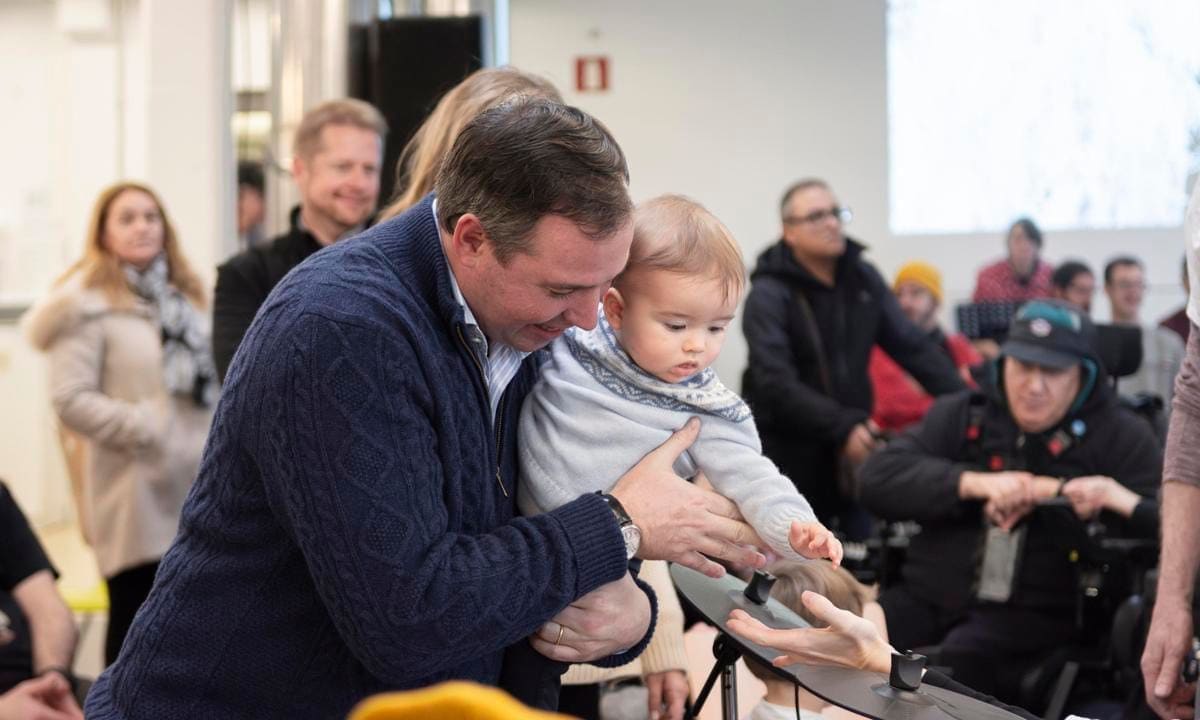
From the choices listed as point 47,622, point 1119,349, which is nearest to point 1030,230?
point 1119,349

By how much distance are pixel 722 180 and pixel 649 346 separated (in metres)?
10.6

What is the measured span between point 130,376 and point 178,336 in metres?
0.20

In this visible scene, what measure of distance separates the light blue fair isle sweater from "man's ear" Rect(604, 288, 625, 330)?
2 cm

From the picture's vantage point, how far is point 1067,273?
9.43m

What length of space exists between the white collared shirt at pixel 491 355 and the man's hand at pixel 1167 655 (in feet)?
4.39

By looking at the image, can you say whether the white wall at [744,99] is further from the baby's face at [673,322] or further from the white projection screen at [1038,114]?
the baby's face at [673,322]

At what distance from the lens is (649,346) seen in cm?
206

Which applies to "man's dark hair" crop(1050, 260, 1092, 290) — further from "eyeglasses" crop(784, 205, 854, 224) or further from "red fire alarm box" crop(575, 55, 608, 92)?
"red fire alarm box" crop(575, 55, 608, 92)

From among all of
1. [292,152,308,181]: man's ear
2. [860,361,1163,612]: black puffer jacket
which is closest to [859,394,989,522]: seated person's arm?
[860,361,1163,612]: black puffer jacket

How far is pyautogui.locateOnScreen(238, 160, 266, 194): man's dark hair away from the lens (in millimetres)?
5809

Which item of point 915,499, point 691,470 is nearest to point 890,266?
point 915,499

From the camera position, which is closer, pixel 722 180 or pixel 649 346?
pixel 649 346

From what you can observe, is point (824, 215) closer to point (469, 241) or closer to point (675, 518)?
point (675, 518)

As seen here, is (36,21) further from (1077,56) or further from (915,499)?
(1077,56)
